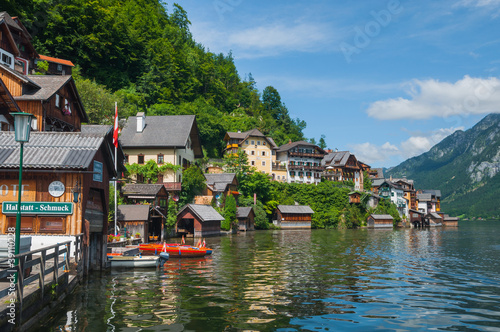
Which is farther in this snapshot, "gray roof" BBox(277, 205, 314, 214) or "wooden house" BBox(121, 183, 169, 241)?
"gray roof" BBox(277, 205, 314, 214)

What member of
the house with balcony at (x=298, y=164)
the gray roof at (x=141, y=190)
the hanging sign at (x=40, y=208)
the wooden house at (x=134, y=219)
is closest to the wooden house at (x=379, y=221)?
the house with balcony at (x=298, y=164)

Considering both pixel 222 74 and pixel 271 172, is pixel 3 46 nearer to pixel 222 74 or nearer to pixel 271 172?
pixel 271 172

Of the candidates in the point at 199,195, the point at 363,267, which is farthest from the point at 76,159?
the point at 199,195

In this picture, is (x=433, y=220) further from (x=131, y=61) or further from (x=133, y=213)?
(x=133, y=213)

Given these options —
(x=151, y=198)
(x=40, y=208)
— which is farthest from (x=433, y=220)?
(x=40, y=208)

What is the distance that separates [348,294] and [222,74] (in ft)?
435

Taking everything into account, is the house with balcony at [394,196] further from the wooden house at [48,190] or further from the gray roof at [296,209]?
the wooden house at [48,190]

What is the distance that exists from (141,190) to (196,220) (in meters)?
10.7

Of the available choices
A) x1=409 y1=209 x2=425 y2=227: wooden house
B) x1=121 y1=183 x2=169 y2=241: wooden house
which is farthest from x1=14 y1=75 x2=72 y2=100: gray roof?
x1=409 y1=209 x2=425 y2=227: wooden house

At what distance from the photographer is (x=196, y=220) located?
57438mm

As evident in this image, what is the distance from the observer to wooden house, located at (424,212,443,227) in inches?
5128

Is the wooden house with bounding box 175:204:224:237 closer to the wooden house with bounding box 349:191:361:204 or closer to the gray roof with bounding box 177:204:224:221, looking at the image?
the gray roof with bounding box 177:204:224:221

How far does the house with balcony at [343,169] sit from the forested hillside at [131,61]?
17.6 m

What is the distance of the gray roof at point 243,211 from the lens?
75400 millimetres
